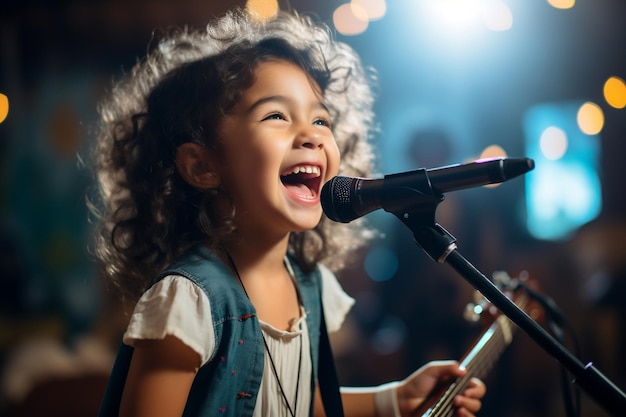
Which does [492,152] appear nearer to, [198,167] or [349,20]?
[349,20]

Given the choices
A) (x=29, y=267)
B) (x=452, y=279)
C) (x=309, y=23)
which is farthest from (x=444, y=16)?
(x=29, y=267)

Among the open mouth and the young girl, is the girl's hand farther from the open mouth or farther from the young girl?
the open mouth

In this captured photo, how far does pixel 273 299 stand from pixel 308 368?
6.2 inches

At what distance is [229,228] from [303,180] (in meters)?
0.16

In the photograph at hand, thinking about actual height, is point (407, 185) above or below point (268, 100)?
below

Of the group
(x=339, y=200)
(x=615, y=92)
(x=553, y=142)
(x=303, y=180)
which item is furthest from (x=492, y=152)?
(x=339, y=200)

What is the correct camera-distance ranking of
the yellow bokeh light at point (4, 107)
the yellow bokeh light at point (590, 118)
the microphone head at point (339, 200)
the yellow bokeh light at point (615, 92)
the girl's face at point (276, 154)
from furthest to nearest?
the yellow bokeh light at point (590, 118) < the yellow bokeh light at point (615, 92) < the yellow bokeh light at point (4, 107) < the girl's face at point (276, 154) < the microphone head at point (339, 200)

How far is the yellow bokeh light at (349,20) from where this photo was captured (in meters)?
3.19

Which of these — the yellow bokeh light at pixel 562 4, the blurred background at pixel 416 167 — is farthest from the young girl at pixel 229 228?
the yellow bokeh light at pixel 562 4

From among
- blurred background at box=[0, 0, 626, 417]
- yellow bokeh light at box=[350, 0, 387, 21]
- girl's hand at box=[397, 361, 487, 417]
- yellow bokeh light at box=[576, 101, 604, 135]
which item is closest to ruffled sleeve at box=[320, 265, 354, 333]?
girl's hand at box=[397, 361, 487, 417]

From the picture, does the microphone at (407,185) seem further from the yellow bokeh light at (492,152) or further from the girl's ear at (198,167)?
the yellow bokeh light at (492,152)

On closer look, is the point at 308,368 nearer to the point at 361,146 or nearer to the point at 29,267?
the point at 361,146

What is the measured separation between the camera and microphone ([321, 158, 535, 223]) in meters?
0.72

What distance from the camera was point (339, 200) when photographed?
0.84 m
